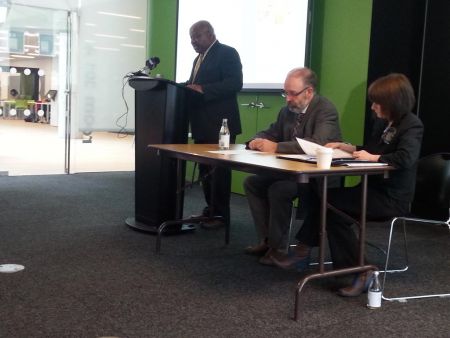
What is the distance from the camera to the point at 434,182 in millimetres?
2854

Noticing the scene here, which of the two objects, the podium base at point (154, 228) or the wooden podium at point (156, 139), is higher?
the wooden podium at point (156, 139)

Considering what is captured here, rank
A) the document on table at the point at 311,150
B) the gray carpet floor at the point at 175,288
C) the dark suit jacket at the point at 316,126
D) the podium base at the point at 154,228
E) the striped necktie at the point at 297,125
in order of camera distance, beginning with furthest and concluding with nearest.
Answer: the podium base at the point at 154,228
the striped necktie at the point at 297,125
the dark suit jacket at the point at 316,126
the document on table at the point at 311,150
the gray carpet floor at the point at 175,288

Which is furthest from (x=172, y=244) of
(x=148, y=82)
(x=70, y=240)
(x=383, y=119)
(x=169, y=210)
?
(x=383, y=119)

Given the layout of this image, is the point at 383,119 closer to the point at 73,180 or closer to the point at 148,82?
the point at 148,82

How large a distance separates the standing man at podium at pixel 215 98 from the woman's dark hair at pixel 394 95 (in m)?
1.42

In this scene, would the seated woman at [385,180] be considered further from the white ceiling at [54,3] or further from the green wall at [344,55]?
the white ceiling at [54,3]

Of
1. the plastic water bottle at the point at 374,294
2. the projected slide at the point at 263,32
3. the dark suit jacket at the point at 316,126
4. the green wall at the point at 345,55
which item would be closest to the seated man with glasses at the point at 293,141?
the dark suit jacket at the point at 316,126

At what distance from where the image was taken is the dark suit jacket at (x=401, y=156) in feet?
8.21

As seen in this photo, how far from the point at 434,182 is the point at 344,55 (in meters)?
2.01

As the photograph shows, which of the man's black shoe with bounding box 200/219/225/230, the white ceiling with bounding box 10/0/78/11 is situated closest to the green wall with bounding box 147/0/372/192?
the man's black shoe with bounding box 200/219/225/230

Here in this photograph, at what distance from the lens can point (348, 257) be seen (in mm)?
2738

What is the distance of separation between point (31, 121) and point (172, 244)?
14.4 feet

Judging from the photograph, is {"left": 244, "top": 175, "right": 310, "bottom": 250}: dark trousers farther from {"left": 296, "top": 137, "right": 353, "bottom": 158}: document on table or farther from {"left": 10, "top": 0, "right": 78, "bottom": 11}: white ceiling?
{"left": 10, "top": 0, "right": 78, "bottom": 11}: white ceiling

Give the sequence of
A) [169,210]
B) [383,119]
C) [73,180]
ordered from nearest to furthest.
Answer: [383,119] < [169,210] < [73,180]
